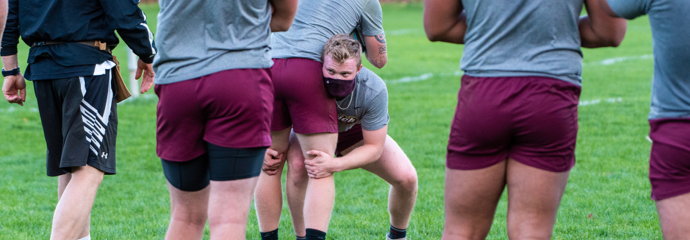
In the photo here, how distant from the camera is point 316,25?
3.58 metres

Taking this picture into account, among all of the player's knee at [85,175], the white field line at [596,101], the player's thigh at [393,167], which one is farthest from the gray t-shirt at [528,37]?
the white field line at [596,101]

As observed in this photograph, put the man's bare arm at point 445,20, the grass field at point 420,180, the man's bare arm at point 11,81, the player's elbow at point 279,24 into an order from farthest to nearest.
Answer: the grass field at point 420,180, the man's bare arm at point 11,81, the player's elbow at point 279,24, the man's bare arm at point 445,20

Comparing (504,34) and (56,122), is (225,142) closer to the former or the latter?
(504,34)

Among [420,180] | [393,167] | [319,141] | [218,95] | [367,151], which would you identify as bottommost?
[420,180]

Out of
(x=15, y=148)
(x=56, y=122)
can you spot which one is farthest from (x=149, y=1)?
(x=56, y=122)

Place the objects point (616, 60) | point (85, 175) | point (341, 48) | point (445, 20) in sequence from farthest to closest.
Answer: point (616, 60) < point (85, 175) < point (341, 48) < point (445, 20)

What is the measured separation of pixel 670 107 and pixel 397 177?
189 cm

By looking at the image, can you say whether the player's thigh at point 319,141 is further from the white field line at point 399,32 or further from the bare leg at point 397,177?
the white field line at point 399,32

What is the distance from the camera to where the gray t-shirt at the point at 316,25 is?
356 cm

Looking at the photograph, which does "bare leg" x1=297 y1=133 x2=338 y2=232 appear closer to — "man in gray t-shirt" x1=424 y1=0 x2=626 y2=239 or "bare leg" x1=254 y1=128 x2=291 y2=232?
"bare leg" x1=254 y1=128 x2=291 y2=232

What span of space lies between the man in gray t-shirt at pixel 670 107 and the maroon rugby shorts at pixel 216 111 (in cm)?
128

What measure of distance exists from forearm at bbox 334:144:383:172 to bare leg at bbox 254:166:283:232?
0.42m

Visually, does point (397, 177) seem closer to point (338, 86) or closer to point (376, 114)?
point (376, 114)

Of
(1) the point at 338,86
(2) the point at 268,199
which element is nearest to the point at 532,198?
(1) the point at 338,86
